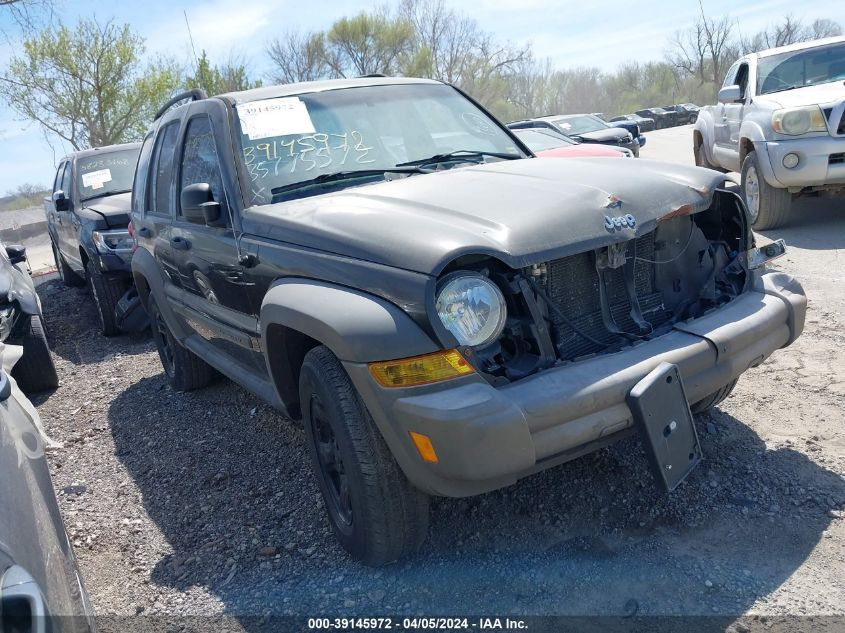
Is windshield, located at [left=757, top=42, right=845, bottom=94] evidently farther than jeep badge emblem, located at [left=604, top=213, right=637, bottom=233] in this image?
Yes

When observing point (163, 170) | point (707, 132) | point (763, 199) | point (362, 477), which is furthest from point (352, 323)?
point (707, 132)

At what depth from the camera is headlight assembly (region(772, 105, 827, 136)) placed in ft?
22.2

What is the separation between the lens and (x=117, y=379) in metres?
6.17

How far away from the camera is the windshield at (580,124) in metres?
14.9

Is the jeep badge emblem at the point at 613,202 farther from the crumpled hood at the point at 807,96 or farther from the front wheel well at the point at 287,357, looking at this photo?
the crumpled hood at the point at 807,96

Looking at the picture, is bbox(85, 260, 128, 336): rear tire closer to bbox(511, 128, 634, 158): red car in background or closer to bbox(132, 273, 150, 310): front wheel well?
bbox(132, 273, 150, 310): front wheel well

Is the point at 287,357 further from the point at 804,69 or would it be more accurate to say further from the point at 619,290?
the point at 804,69

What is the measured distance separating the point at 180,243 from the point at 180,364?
1299 millimetres

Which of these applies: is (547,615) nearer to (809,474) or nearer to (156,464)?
(809,474)

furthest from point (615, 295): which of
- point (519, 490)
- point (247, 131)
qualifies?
point (247, 131)

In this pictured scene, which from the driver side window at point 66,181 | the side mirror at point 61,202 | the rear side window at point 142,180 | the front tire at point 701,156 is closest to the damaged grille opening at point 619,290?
the rear side window at point 142,180

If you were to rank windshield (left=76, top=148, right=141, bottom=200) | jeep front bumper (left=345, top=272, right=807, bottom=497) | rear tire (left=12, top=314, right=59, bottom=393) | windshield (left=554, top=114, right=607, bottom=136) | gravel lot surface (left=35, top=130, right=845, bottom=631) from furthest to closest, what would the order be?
windshield (left=554, top=114, right=607, bottom=136)
windshield (left=76, top=148, right=141, bottom=200)
rear tire (left=12, top=314, right=59, bottom=393)
gravel lot surface (left=35, top=130, right=845, bottom=631)
jeep front bumper (left=345, top=272, right=807, bottom=497)

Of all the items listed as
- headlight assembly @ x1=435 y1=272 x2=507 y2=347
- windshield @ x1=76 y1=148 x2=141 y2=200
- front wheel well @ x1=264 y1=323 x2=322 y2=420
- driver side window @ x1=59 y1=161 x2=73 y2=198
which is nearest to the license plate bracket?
headlight assembly @ x1=435 y1=272 x2=507 y2=347

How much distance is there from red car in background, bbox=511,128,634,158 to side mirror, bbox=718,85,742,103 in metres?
1.07
